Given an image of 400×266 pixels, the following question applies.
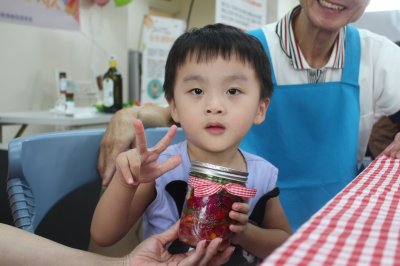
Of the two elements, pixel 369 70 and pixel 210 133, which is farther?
pixel 369 70

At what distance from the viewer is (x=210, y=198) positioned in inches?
27.5

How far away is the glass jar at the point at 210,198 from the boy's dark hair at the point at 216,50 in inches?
13.0

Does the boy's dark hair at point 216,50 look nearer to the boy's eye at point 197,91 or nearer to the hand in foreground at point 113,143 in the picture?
the boy's eye at point 197,91

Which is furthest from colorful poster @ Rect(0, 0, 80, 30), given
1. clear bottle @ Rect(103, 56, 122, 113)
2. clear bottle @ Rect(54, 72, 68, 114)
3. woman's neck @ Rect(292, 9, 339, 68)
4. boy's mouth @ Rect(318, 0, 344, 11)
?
boy's mouth @ Rect(318, 0, 344, 11)

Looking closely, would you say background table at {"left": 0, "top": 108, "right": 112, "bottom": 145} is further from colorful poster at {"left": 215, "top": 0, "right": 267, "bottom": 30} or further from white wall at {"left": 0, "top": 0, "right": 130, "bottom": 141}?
colorful poster at {"left": 215, "top": 0, "right": 267, "bottom": 30}

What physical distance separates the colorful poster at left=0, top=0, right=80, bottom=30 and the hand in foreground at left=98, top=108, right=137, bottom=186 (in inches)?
75.9

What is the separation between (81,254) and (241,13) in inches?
92.3

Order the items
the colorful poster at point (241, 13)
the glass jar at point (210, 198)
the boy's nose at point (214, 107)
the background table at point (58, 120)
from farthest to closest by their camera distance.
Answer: the colorful poster at point (241, 13) < the background table at point (58, 120) < the boy's nose at point (214, 107) < the glass jar at point (210, 198)

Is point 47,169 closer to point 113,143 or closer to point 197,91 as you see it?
point 113,143

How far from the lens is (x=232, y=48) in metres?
0.95

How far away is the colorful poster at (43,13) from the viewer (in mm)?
2668

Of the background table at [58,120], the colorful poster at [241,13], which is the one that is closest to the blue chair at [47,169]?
the background table at [58,120]

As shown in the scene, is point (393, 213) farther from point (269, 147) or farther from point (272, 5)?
point (272, 5)

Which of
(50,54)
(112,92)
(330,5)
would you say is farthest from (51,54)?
(330,5)
